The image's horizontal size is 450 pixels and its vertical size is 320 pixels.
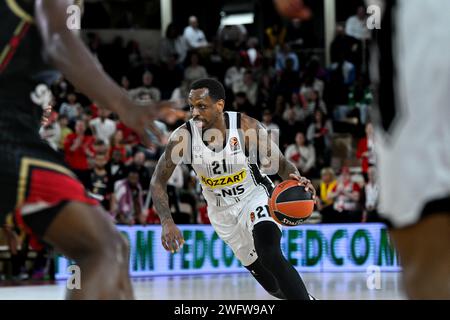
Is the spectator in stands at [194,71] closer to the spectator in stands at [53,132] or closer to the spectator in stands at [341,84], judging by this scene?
the spectator in stands at [341,84]

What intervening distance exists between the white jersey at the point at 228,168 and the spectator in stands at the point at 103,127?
7190mm

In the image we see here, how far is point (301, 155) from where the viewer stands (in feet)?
48.6

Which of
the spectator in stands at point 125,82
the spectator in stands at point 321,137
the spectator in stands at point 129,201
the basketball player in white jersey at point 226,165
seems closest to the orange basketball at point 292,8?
the basketball player in white jersey at point 226,165

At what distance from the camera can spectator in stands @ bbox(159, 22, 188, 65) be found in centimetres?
1800

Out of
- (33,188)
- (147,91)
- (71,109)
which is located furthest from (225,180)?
(147,91)

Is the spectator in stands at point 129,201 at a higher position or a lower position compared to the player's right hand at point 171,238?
lower

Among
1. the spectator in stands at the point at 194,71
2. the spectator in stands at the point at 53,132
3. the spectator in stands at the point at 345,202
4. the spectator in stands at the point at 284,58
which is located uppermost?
the spectator in stands at the point at 284,58

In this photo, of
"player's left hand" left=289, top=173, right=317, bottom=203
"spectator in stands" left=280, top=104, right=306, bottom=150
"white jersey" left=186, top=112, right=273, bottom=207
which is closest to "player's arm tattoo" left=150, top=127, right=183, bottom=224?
A: "white jersey" left=186, top=112, right=273, bottom=207

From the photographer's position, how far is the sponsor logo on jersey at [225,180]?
686cm

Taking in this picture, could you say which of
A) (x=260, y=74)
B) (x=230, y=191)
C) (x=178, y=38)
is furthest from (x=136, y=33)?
(x=230, y=191)

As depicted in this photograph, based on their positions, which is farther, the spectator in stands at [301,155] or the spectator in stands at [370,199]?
the spectator in stands at [301,155]

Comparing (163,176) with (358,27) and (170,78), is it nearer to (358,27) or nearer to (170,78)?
(170,78)

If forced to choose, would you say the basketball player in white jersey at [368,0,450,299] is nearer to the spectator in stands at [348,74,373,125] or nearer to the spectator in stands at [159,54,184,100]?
the spectator in stands at [348,74,373,125]
